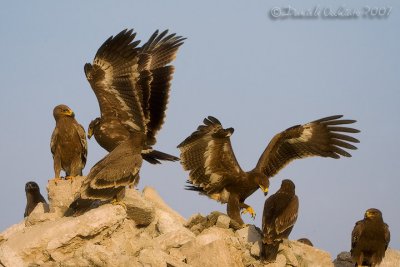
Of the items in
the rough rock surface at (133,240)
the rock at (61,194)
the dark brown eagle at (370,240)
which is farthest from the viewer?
the dark brown eagle at (370,240)

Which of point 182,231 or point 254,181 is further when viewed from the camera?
point 254,181

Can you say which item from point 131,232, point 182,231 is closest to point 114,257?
point 131,232

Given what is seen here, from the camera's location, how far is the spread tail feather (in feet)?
55.3

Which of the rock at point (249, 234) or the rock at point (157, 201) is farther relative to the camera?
the rock at point (157, 201)

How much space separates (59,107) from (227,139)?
9.93 feet

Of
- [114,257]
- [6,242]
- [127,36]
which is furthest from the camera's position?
[127,36]

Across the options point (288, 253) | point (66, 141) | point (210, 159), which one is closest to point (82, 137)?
point (66, 141)

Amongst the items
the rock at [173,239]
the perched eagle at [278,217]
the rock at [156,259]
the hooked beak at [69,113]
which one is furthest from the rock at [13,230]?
the perched eagle at [278,217]

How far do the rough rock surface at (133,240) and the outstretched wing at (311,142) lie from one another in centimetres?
270

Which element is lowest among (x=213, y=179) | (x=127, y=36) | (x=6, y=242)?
(x=6, y=242)

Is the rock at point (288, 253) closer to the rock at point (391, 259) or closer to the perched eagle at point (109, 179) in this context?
the rock at point (391, 259)

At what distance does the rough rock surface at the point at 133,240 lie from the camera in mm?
12547

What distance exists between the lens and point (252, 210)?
16.3 meters

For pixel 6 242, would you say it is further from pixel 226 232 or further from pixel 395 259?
pixel 395 259
